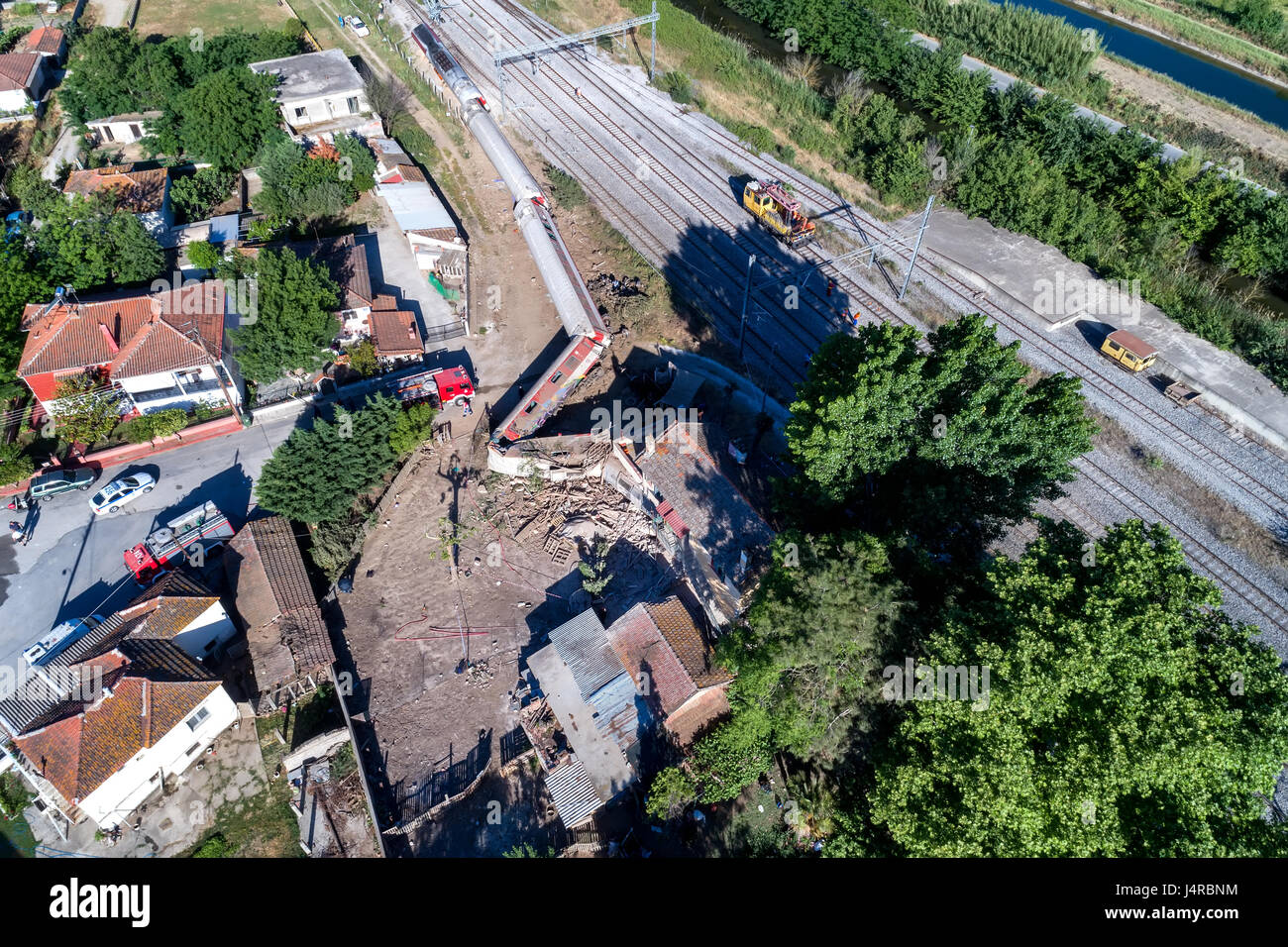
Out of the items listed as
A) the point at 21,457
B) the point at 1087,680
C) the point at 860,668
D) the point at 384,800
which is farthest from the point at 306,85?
the point at 1087,680

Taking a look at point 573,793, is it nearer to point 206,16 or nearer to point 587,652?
point 587,652

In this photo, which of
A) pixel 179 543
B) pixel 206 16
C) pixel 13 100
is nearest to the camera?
pixel 179 543

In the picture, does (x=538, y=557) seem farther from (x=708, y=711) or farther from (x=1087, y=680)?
(x=1087, y=680)

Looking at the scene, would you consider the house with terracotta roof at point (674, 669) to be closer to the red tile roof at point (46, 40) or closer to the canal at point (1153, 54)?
the canal at point (1153, 54)

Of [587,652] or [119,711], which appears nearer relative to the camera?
[119,711]

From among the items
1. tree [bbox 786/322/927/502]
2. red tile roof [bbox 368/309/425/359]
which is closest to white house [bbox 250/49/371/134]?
red tile roof [bbox 368/309/425/359]

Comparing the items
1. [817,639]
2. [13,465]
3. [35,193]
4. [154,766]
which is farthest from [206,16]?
[817,639]

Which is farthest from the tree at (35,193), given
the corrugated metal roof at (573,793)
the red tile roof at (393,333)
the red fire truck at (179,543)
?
the corrugated metal roof at (573,793)
